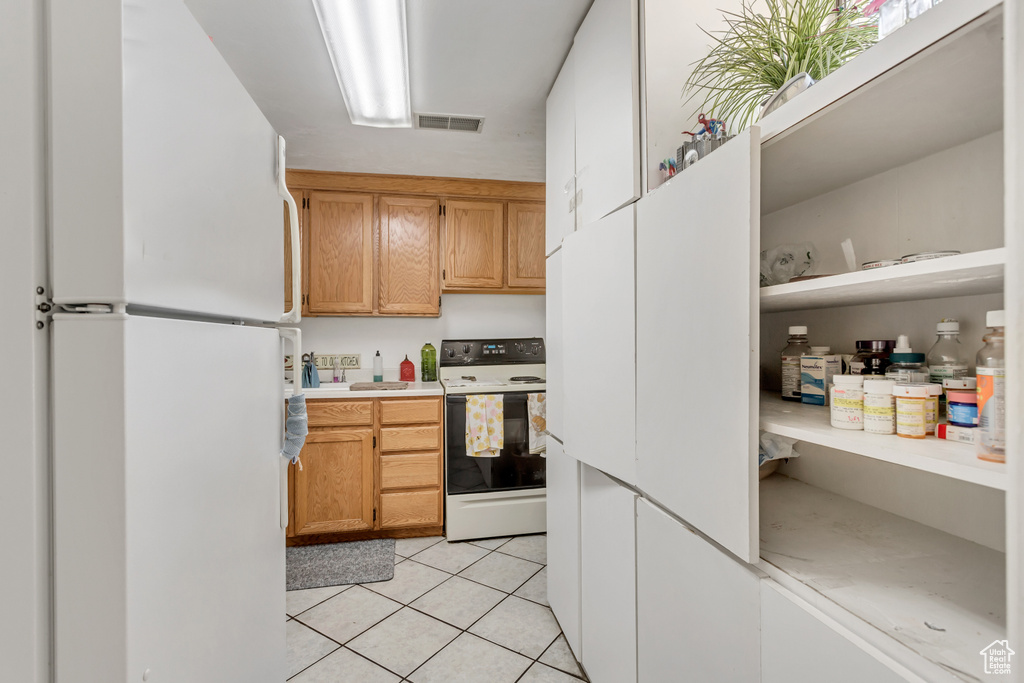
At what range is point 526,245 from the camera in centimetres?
324

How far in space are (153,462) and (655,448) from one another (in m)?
0.96

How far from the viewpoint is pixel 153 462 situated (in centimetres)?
61

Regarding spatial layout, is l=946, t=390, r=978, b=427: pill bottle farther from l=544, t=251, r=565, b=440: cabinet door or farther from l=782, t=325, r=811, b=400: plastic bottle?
l=544, t=251, r=565, b=440: cabinet door

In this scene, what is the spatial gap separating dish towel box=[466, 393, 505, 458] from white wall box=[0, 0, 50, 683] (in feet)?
7.29

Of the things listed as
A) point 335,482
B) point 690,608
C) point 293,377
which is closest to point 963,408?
point 690,608

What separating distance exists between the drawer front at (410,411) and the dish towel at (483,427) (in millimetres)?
221

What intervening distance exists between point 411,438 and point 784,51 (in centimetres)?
252

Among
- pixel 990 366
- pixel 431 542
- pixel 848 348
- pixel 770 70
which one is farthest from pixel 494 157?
pixel 990 366

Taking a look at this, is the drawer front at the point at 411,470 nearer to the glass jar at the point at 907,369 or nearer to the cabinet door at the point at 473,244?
the cabinet door at the point at 473,244

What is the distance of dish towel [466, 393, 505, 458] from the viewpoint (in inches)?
108

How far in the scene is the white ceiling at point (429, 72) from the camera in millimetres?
1530

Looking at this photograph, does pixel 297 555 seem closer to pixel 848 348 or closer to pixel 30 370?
pixel 30 370

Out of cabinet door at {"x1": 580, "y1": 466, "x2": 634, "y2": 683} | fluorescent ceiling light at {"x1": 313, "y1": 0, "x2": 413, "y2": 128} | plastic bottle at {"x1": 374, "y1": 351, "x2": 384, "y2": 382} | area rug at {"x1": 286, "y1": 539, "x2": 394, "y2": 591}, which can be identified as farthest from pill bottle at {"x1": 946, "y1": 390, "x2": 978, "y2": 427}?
plastic bottle at {"x1": 374, "y1": 351, "x2": 384, "y2": 382}

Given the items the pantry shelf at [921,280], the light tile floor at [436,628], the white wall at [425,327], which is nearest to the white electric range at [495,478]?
the light tile floor at [436,628]
